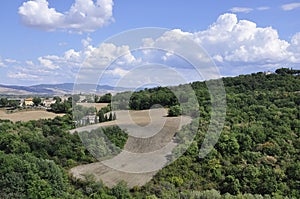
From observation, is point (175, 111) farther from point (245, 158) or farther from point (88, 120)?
→ point (245, 158)

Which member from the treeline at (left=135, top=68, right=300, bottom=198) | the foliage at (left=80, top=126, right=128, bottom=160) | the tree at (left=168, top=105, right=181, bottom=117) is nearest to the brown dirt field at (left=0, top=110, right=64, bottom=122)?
the tree at (left=168, top=105, right=181, bottom=117)

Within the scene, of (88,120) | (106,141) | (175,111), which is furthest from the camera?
(175,111)

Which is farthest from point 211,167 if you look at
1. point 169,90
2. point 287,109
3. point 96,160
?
point 169,90

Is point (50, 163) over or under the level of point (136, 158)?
under

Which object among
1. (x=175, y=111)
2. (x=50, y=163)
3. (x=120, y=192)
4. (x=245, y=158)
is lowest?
(x=120, y=192)

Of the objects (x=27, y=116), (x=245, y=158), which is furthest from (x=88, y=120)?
(x=27, y=116)

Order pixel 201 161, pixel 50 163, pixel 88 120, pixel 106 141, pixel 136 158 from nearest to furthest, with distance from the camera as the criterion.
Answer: pixel 50 163 < pixel 136 158 < pixel 201 161 < pixel 106 141 < pixel 88 120
